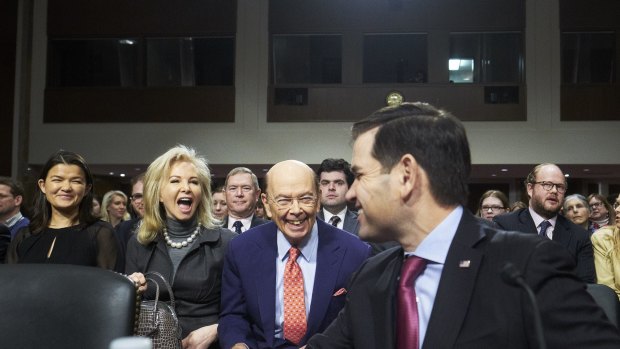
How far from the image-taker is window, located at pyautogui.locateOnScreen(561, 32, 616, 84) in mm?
11594

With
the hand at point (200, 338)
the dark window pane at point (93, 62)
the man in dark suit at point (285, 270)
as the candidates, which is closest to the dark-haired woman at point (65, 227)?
the hand at point (200, 338)

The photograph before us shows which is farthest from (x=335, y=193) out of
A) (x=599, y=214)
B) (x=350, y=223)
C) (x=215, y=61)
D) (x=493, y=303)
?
(x=215, y=61)

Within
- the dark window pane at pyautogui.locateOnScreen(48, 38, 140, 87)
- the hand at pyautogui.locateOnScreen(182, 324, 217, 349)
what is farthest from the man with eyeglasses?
the dark window pane at pyautogui.locateOnScreen(48, 38, 140, 87)

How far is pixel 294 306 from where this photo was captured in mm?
2584

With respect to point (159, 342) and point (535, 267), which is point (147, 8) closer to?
point (159, 342)

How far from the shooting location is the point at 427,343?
1.30 meters

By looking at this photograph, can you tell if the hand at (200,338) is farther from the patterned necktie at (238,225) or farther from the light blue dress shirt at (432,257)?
the patterned necktie at (238,225)

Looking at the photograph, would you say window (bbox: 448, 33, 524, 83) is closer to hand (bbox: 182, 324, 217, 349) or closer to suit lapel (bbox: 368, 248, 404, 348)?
hand (bbox: 182, 324, 217, 349)

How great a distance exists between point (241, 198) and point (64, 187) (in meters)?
1.85

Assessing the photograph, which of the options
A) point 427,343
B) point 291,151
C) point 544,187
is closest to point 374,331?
point 427,343

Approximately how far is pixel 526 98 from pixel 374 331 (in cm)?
1089

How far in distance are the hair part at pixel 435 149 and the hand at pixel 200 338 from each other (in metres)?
1.50

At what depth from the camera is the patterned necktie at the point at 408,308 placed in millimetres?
1362

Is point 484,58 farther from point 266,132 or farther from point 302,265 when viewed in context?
point 302,265
